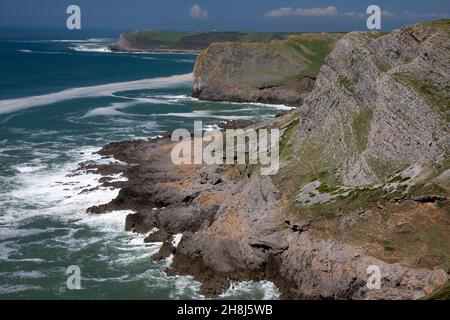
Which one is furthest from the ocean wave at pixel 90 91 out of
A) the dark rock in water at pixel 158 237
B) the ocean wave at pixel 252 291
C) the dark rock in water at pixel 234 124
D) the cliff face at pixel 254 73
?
the ocean wave at pixel 252 291

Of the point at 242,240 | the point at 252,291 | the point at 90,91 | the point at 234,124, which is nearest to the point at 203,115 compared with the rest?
the point at 234,124

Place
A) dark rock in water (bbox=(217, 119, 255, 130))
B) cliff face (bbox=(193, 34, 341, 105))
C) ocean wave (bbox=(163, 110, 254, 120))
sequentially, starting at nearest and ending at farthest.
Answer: dark rock in water (bbox=(217, 119, 255, 130)) < ocean wave (bbox=(163, 110, 254, 120)) < cliff face (bbox=(193, 34, 341, 105))

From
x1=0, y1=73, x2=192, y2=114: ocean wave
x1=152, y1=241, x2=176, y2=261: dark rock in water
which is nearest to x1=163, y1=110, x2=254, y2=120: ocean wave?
x1=0, y1=73, x2=192, y2=114: ocean wave

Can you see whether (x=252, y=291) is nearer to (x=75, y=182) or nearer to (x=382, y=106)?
(x=382, y=106)

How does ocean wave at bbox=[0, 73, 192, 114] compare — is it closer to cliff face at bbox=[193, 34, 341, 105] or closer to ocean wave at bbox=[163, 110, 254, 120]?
cliff face at bbox=[193, 34, 341, 105]

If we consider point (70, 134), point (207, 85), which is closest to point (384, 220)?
point (70, 134)

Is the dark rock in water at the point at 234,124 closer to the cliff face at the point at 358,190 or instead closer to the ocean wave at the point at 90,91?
the cliff face at the point at 358,190
